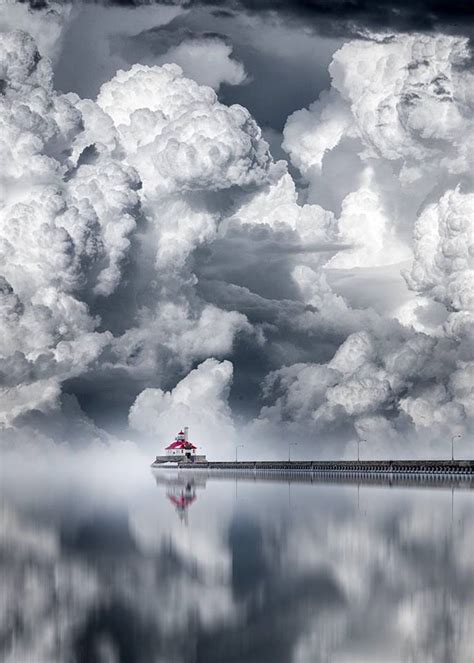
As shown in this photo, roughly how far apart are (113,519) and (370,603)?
205 feet

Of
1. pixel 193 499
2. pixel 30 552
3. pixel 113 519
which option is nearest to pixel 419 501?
pixel 193 499

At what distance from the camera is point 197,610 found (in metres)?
60.0

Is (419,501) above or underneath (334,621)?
above

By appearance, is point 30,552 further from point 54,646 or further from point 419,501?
point 419,501

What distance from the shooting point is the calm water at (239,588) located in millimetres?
51094

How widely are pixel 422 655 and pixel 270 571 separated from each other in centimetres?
2555

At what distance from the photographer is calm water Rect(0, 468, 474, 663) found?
5109cm

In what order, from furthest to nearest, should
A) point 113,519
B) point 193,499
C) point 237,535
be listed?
point 193,499 < point 113,519 < point 237,535

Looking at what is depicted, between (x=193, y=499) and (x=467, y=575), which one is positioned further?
(x=193, y=499)

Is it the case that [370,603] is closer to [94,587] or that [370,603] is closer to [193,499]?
[94,587]

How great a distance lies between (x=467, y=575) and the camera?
71125 millimetres

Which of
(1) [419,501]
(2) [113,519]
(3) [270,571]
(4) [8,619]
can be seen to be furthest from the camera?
(1) [419,501]

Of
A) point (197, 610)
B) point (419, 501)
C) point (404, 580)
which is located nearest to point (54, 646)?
point (197, 610)

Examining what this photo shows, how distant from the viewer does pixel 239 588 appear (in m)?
67.0
